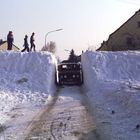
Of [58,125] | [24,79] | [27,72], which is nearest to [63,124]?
[58,125]

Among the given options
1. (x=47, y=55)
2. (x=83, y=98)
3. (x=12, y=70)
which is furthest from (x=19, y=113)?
(x=47, y=55)

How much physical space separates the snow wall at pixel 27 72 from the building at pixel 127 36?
3115 centimetres

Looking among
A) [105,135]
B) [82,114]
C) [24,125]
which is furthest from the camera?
[82,114]

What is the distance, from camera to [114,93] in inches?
760

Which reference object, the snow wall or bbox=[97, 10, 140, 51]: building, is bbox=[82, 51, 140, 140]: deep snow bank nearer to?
the snow wall

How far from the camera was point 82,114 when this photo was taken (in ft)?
52.2

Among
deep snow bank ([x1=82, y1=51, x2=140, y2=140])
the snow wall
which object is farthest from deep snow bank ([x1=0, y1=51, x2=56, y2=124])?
deep snow bank ([x1=82, y1=51, x2=140, y2=140])

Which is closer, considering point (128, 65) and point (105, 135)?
point (105, 135)

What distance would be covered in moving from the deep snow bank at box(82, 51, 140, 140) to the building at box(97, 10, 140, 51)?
91.5 ft

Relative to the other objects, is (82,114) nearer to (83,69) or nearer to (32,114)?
(32,114)

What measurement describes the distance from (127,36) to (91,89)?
39651 millimetres

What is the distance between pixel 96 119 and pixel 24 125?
233 cm

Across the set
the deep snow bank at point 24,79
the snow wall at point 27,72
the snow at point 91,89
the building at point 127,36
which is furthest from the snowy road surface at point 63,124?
the building at point 127,36

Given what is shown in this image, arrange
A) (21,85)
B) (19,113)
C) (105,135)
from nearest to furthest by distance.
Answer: (105,135) < (19,113) < (21,85)
